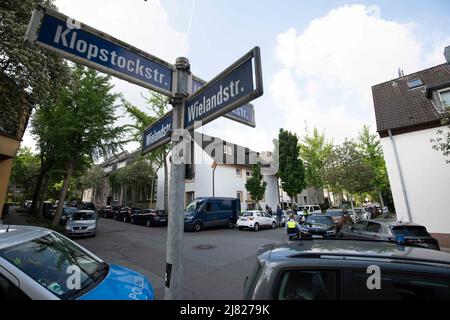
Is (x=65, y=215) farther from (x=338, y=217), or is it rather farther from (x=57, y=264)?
(x=338, y=217)

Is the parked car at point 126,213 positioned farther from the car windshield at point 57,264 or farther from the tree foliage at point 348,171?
the car windshield at point 57,264

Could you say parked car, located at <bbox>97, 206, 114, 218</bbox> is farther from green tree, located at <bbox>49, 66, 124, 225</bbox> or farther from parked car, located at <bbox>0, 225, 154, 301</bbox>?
parked car, located at <bbox>0, 225, 154, 301</bbox>

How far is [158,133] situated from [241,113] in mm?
1176

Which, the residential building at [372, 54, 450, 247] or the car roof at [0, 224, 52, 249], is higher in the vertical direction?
the residential building at [372, 54, 450, 247]

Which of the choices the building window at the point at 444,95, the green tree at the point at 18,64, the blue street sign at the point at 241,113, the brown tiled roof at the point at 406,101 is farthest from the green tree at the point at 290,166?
the blue street sign at the point at 241,113

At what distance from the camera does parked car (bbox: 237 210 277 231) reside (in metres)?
17.2

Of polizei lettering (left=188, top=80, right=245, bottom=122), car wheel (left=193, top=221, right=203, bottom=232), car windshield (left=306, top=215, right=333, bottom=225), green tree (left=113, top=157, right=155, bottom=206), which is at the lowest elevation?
car wheel (left=193, top=221, right=203, bottom=232)

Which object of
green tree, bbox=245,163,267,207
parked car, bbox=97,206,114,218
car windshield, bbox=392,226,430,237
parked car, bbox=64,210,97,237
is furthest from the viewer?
parked car, bbox=97,206,114,218

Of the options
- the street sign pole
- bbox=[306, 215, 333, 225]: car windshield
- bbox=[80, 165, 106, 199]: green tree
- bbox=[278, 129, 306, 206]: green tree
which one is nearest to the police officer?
bbox=[306, 215, 333, 225]: car windshield

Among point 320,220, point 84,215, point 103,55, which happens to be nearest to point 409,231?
point 320,220

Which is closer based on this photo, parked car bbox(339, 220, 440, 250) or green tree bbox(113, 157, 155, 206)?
parked car bbox(339, 220, 440, 250)

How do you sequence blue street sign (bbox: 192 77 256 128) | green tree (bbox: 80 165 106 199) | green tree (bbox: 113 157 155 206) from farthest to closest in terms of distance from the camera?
green tree (bbox: 80 165 106 199) → green tree (bbox: 113 157 155 206) → blue street sign (bbox: 192 77 256 128)
